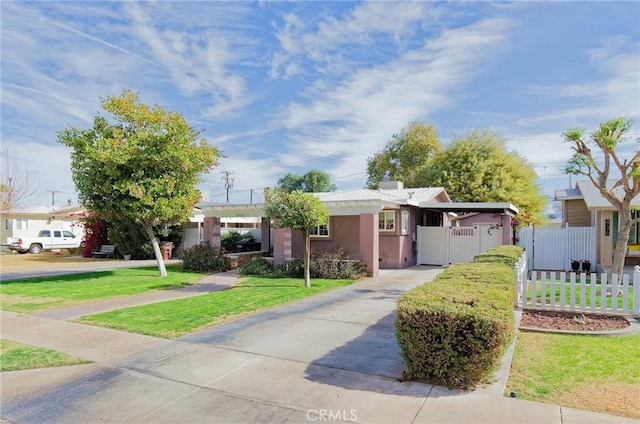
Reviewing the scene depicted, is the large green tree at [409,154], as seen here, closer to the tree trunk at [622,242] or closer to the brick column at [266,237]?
the brick column at [266,237]

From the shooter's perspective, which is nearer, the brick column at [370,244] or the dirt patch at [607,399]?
the dirt patch at [607,399]

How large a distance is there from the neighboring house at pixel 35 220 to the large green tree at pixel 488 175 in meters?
30.1

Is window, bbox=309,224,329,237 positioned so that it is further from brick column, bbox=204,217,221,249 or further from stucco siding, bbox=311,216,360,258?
brick column, bbox=204,217,221,249

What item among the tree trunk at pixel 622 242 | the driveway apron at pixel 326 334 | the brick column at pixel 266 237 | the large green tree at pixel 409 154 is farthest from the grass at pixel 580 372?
the large green tree at pixel 409 154

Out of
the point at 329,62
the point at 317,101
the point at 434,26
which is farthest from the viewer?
the point at 317,101

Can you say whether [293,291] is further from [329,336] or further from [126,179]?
[126,179]

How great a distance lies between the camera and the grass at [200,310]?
7383 millimetres

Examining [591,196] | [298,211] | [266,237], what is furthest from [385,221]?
[591,196]

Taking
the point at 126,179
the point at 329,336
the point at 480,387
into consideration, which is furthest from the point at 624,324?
the point at 126,179

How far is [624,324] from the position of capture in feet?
22.9

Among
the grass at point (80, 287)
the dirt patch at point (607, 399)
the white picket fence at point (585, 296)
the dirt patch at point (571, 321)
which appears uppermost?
the white picket fence at point (585, 296)

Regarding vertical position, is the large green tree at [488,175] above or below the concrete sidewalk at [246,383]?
above

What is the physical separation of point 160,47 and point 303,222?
786 centimetres

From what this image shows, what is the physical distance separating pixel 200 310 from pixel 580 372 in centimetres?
706
